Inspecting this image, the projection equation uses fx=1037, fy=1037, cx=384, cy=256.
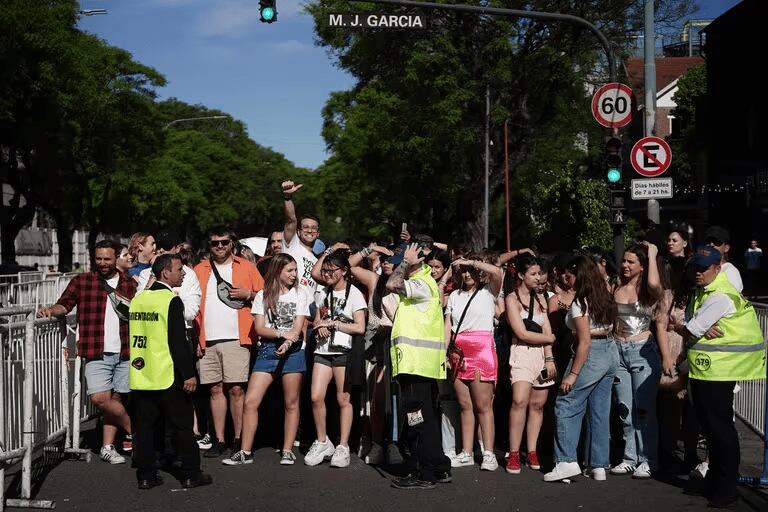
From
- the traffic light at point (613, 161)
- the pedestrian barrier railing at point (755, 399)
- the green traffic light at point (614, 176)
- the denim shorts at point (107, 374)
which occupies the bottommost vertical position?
the pedestrian barrier railing at point (755, 399)

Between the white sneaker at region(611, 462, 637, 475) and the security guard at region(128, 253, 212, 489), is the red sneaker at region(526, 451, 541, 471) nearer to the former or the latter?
the white sneaker at region(611, 462, 637, 475)

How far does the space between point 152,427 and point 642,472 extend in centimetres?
393

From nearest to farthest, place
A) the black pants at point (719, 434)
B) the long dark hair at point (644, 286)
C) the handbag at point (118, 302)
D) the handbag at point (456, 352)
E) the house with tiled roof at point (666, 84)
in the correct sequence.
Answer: the black pants at point (719, 434) < the long dark hair at point (644, 286) < the handbag at point (456, 352) < the handbag at point (118, 302) < the house with tiled roof at point (666, 84)

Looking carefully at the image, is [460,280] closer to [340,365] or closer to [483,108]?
[340,365]

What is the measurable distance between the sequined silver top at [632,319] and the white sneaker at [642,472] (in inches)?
41.5

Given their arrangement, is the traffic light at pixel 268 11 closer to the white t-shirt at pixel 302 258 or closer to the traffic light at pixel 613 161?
the traffic light at pixel 613 161

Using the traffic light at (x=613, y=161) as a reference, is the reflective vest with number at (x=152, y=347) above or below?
below

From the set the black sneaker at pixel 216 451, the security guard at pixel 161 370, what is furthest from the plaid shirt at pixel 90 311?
the black sneaker at pixel 216 451

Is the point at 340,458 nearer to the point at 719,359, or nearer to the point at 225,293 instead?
the point at 225,293

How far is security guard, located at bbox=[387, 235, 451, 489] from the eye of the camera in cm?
796

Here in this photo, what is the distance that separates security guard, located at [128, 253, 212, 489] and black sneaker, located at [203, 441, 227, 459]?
1178 millimetres

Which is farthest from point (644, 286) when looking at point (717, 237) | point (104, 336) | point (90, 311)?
point (90, 311)

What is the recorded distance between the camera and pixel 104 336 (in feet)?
29.5

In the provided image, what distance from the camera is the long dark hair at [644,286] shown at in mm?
8391
